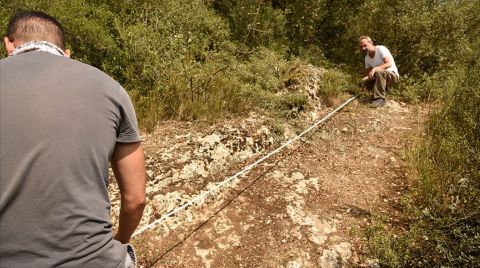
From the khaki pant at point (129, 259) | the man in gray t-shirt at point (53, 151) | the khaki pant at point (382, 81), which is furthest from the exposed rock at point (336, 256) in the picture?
the khaki pant at point (382, 81)

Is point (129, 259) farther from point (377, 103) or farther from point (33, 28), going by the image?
point (377, 103)

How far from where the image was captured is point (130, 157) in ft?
5.23

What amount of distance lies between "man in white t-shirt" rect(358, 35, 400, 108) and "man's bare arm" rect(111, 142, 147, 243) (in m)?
5.49

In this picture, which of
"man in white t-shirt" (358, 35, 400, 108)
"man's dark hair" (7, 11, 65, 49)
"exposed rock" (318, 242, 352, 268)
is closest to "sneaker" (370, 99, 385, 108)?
"man in white t-shirt" (358, 35, 400, 108)

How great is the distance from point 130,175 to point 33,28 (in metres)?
0.72

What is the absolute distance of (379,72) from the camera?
255 inches

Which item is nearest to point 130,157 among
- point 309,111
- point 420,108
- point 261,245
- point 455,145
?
point 261,245

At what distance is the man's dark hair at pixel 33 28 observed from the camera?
1.53 meters

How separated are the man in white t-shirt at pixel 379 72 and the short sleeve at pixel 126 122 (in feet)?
18.3

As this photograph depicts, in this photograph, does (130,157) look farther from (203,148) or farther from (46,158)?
(203,148)

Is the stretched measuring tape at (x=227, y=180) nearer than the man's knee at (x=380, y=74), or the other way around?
the stretched measuring tape at (x=227, y=180)

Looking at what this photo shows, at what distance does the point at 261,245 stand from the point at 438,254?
1505mm

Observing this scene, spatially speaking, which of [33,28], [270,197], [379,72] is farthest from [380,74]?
[33,28]

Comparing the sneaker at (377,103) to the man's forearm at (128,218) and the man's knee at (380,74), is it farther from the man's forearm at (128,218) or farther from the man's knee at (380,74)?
the man's forearm at (128,218)
